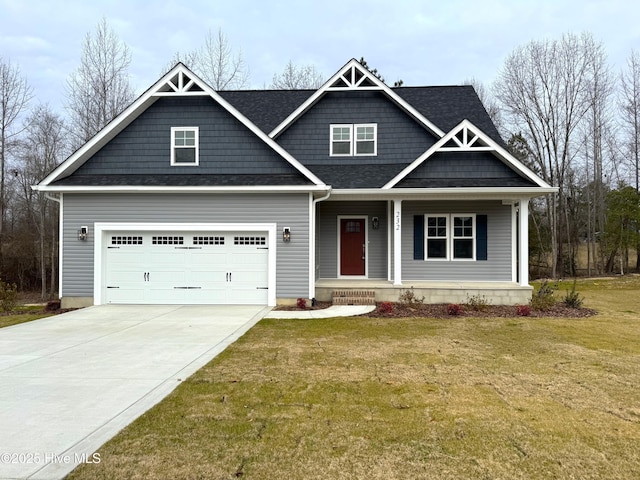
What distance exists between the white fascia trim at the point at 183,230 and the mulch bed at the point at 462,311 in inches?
39.7

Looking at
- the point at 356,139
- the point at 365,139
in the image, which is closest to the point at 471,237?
the point at 365,139

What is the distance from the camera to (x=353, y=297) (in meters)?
12.1

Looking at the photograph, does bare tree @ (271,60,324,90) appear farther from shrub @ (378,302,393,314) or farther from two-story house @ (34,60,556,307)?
shrub @ (378,302,393,314)

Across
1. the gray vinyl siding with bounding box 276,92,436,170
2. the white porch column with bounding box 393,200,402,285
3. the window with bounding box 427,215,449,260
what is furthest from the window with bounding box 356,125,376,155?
the window with bounding box 427,215,449,260

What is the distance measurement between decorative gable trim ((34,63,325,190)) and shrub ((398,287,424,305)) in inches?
159

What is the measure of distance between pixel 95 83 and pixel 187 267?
712 inches

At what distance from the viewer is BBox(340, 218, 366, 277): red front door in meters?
14.3

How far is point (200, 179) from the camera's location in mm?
12008

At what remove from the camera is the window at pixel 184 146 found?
1243 centimetres

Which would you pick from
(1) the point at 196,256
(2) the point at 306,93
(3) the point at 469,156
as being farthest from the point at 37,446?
(2) the point at 306,93

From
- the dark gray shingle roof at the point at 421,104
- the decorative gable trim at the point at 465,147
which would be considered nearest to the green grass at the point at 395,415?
the decorative gable trim at the point at 465,147

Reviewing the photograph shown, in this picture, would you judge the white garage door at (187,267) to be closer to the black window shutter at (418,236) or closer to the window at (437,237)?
the black window shutter at (418,236)

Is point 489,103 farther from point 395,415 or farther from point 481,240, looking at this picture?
point 395,415

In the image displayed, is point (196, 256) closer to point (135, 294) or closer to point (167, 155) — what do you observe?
point (135, 294)
